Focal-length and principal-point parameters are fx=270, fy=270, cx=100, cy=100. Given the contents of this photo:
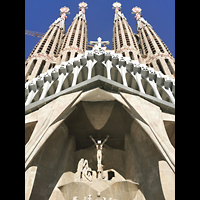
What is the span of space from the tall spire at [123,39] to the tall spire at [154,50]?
803mm

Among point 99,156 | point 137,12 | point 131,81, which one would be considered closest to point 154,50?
point 137,12

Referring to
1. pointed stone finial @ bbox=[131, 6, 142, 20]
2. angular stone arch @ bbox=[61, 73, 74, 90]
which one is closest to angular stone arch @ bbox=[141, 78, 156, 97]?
angular stone arch @ bbox=[61, 73, 74, 90]

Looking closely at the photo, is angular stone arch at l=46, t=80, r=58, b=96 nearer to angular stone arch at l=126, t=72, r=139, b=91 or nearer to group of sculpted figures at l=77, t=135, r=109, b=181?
group of sculpted figures at l=77, t=135, r=109, b=181

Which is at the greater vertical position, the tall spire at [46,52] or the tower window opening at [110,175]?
the tall spire at [46,52]

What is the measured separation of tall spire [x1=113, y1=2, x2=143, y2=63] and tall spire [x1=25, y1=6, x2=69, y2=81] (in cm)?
524

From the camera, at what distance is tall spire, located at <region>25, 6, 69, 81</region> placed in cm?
1831

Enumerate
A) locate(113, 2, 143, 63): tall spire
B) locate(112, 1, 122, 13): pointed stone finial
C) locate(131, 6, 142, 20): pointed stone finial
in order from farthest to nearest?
locate(112, 1, 122, 13): pointed stone finial < locate(131, 6, 142, 20): pointed stone finial < locate(113, 2, 143, 63): tall spire

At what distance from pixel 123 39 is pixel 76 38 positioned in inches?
162

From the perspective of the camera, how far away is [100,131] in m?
10.3

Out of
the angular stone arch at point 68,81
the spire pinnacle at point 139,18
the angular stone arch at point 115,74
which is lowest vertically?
the angular stone arch at point 68,81

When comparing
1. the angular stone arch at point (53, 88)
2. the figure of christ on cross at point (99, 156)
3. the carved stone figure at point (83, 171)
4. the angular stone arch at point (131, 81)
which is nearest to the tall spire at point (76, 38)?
the angular stone arch at point (53, 88)

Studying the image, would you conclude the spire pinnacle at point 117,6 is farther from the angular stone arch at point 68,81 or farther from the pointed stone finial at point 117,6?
the angular stone arch at point 68,81

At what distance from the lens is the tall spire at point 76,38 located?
20891mm
